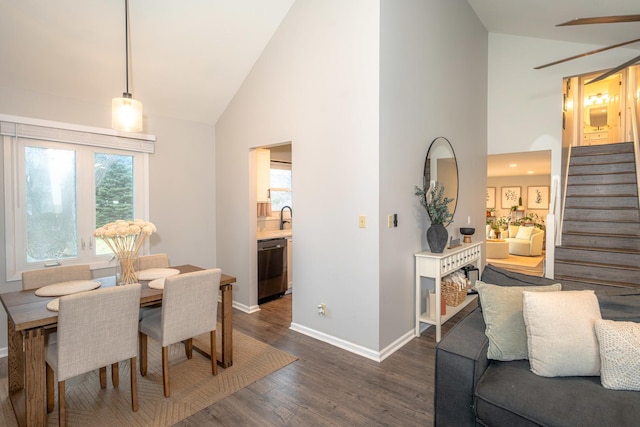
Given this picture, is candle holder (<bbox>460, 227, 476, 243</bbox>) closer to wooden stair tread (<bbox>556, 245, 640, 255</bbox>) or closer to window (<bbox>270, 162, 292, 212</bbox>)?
wooden stair tread (<bbox>556, 245, 640, 255</bbox>)

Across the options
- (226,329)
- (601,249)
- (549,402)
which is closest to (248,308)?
(226,329)

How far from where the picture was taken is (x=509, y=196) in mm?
10727

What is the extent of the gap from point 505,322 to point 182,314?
213cm

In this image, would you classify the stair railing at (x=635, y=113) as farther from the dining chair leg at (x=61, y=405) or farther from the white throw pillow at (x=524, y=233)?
the dining chair leg at (x=61, y=405)

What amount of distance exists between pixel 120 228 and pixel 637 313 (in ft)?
11.0

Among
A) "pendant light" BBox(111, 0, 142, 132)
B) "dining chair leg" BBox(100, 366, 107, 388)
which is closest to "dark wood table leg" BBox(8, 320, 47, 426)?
"dining chair leg" BBox(100, 366, 107, 388)

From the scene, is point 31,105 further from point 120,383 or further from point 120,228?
point 120,383

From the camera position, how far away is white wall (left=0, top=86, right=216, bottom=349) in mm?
3963

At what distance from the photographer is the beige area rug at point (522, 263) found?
6.47 m

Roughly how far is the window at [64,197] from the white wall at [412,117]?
2.91 m

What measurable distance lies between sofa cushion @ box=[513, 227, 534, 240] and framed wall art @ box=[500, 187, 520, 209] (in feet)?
8.84

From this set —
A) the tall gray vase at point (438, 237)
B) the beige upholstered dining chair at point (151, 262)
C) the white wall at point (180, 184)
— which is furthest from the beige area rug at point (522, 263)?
the beige upholstered dining chair at point (151, 262)

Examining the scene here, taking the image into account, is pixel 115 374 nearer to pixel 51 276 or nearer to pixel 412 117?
pixel 51 276

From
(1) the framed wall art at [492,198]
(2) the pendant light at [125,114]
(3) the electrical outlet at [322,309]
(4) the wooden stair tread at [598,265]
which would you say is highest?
(2) the pendant light at [125,114]
